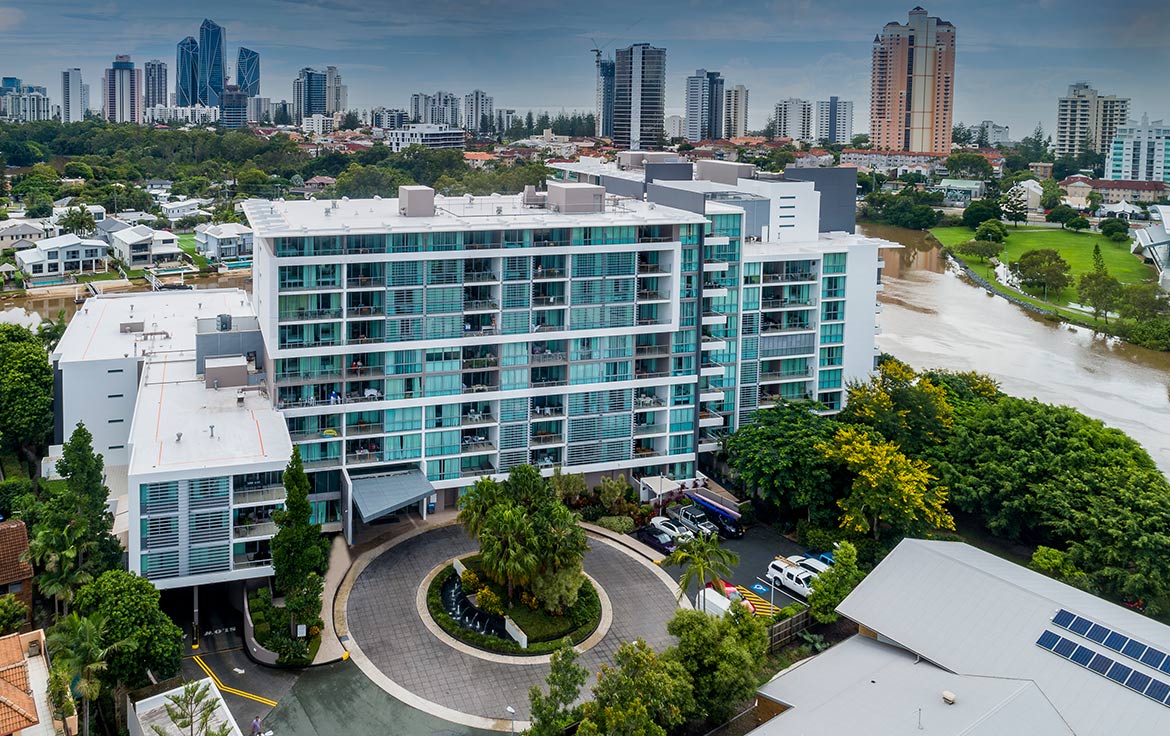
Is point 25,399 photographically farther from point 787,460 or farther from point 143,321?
point 787,460

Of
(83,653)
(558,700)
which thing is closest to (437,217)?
(83,653)

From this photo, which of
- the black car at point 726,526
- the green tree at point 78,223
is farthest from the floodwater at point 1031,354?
the green tree at point 78,223

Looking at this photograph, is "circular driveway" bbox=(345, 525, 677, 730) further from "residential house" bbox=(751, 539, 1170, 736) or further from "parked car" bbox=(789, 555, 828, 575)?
"residential house" bbox=(751, 539, 1170, 736)

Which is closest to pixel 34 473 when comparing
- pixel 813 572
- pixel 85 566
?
pixel 85 566

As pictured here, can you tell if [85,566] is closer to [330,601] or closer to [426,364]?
[330,601]

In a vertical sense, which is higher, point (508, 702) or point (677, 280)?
point (677, 280)

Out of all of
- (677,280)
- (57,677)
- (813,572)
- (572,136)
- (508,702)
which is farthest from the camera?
(572,136)

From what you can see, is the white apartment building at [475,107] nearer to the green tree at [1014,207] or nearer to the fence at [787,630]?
the green tree at [1014,207]
